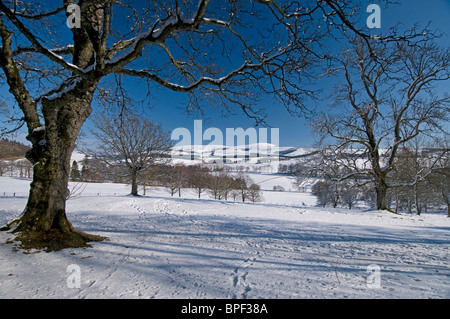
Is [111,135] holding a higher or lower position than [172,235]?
higher

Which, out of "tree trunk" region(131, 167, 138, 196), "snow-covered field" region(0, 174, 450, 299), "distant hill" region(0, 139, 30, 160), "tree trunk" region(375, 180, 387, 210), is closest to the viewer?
"snow-covered field" region(0, 174, 450, 299)

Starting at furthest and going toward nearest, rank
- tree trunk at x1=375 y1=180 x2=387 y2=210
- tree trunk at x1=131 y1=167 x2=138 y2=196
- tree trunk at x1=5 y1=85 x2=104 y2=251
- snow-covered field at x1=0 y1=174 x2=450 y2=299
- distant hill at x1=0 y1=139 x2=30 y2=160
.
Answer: tree trunk at x1=131 y1=167 x2=138 y2=196 < tree trunk at x1=375 y1=180 x2=387 y2=210 < distant hill at x1=0 y1=139 x2=30 y2=160 < tree trunk at x1=5 y1=85 x2=104 y2=251 < snow-covered field at x1=0 y1=174 x2=450 y2=299

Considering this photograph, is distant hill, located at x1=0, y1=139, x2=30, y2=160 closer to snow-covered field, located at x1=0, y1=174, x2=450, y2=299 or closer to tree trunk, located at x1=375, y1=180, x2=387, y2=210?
snow-covered field, located at x1=0, y1=174, x2=450, y2=299

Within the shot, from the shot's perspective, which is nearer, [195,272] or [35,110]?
[195,272]

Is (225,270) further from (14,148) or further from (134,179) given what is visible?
(134,179)

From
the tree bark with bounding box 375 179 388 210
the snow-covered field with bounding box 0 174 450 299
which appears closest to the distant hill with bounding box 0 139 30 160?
the snow-covered field with bounding box 0 174 450 299

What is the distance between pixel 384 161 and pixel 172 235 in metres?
13.9

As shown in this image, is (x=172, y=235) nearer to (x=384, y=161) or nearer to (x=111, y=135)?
(x=384, y=161)

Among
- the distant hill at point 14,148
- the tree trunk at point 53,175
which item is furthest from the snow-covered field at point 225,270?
the distant hill at point 14,148

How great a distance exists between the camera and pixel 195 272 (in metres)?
2.27

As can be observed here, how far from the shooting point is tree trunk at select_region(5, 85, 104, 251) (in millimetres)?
3027

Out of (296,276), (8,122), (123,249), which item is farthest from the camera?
(8,122)

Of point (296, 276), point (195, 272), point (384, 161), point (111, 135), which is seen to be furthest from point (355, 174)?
point (111, 135)
